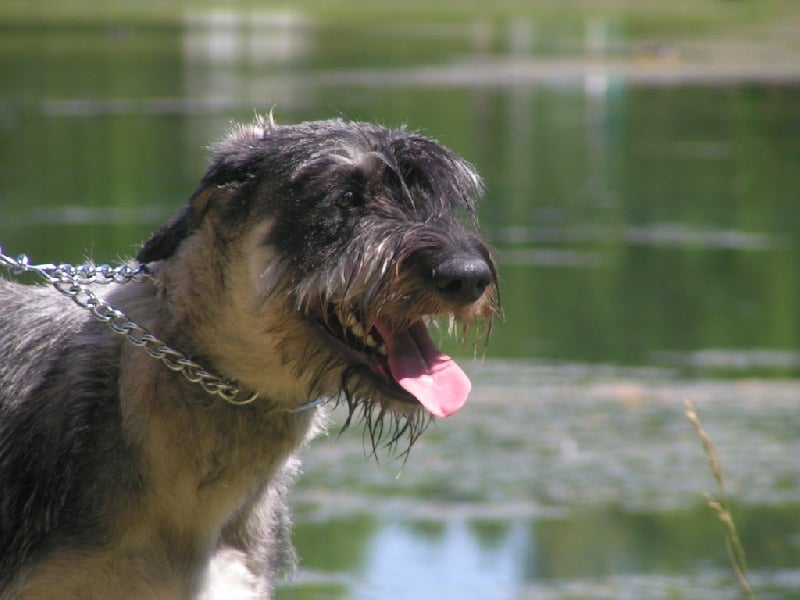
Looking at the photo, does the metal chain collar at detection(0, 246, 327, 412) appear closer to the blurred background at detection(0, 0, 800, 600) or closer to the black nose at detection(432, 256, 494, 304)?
the black nose at detection(432, 256, 494, 304)

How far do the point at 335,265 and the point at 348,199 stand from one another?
0.72ft

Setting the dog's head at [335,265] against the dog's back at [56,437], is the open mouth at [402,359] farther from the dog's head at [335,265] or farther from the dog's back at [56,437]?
the dog's back at [56,437]

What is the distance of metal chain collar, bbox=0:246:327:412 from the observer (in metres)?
4.66

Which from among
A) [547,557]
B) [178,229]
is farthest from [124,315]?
[547,557]

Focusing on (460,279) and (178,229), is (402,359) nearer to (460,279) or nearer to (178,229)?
(460,279)

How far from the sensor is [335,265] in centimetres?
443

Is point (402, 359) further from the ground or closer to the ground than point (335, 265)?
closer to the ground

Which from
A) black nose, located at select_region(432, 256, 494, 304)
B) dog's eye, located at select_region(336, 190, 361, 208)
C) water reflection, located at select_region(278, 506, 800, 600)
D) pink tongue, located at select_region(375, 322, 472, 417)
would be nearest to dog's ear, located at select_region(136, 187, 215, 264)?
dog's eye, located at select_region(336, 190, 361, 208)

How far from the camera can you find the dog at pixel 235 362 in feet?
14.7

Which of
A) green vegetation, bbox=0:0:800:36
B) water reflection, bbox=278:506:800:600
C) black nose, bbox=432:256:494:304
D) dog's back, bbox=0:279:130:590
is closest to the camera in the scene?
black nose, bbox=432:256:494:304

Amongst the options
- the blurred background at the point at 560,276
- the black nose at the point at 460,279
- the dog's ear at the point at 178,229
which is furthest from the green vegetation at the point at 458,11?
the black nose at the point at 460,279

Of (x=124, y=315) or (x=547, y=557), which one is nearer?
(x=124, y=315)

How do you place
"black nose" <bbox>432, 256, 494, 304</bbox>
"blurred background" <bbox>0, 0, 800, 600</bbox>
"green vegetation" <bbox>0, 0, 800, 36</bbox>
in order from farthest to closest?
"green vegetation" <bbox>0, 0, 800, 36</bbox> → "blurred background" <bbox>0, 0, 800, 600</bbox> → "black nose" <bbox>432, 256, 494, 304</bbox>

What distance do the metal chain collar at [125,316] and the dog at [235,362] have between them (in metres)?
0.04
